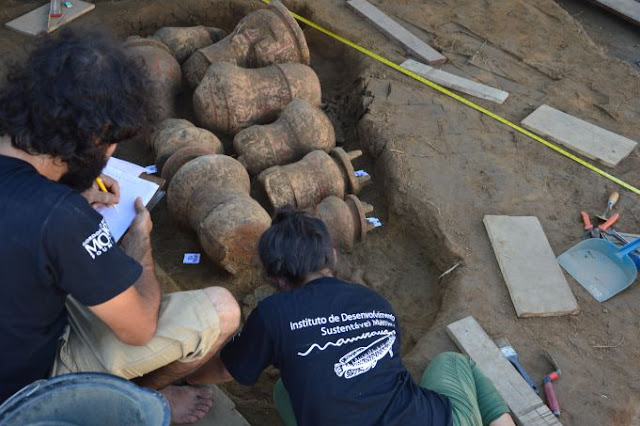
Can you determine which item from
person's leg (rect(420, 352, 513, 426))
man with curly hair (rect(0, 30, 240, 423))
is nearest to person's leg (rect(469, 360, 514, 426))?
person's leg (rect(420, 352, 513, 426))

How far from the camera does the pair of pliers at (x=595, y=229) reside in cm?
424

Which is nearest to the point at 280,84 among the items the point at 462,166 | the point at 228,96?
the point at 228,96

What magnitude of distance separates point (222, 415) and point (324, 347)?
3.33 ft

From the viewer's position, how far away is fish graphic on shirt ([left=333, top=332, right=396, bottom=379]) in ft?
7.20

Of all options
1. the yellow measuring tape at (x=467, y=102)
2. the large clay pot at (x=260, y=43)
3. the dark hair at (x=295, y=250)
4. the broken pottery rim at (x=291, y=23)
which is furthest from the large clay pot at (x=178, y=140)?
the yellow measuring tape at (x=467, y=102)

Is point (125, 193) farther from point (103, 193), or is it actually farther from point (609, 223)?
point (609, 223)

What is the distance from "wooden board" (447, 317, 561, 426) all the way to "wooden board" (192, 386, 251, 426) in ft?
4.62

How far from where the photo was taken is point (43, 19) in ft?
18.6

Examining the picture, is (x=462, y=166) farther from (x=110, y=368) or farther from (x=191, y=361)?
(x=110, y=368)

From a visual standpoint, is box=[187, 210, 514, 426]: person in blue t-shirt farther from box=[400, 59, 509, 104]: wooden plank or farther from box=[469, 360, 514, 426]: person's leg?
box=[400, 59, 509, 104]: wooden plank

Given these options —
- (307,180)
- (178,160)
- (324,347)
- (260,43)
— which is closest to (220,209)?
(178,160)

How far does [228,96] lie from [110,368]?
267 centimetres

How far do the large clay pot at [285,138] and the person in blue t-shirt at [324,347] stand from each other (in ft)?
6.10

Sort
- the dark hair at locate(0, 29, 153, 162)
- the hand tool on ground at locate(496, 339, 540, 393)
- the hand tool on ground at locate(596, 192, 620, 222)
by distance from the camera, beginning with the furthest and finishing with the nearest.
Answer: the hand tool on ground at locate(596, 192, 620, 222), the hand tool on ground at locate(496, 339, 540, 393), the dark hair at locate(0, 29, 153, 162)
